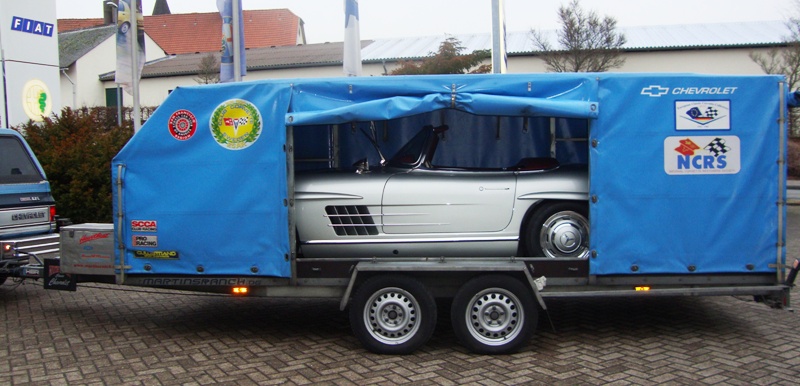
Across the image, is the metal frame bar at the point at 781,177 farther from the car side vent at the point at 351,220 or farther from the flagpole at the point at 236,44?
the flagpole at the point at 236,44

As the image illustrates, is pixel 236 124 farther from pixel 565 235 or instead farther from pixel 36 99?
pixel 36 99

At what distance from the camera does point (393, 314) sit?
6191 millimetres

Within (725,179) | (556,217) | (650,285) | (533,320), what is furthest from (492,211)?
(725,179)

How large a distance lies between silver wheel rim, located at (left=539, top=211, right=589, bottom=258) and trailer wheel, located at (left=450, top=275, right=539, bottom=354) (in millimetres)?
548

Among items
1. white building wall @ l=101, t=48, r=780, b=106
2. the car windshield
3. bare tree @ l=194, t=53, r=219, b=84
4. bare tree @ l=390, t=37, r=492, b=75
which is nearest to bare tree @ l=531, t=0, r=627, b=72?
white building wall @ l=101, t=48, r=780, b=106

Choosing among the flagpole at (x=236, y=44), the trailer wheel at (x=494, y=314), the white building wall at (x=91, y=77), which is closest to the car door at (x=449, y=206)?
the trailer wheel at (x=494, y=314)

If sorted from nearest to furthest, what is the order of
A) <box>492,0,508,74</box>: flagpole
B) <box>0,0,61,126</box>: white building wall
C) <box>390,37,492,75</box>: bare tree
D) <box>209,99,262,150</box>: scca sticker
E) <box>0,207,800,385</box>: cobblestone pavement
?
1. <box>0,207,800,385</box>: cobblestone pavement
2. <box>209,99,262,150</box>: scca sticker
3. <box>492,0,508,74</box>: flagpole
4. <box>0,0,61,126</box>: white building wall
5. <box>390,37,492,75</box>: bare tree

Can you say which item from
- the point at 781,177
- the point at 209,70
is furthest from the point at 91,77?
the point at 781,177

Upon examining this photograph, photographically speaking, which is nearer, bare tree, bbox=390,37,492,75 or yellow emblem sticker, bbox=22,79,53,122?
yellow emblem sticker, bbox=22,79,53,122

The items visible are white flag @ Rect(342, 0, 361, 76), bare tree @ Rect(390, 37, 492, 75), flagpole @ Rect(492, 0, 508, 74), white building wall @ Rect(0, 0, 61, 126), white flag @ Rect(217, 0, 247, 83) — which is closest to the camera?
flagpole @ Rect(492, 0, 508, 74)

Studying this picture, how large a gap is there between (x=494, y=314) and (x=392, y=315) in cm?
89

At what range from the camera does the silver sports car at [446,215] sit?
21.2ft

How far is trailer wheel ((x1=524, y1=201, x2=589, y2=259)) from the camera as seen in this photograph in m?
6.40

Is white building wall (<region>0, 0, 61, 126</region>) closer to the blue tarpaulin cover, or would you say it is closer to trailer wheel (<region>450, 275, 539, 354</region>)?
the blue tarpaulin cover
